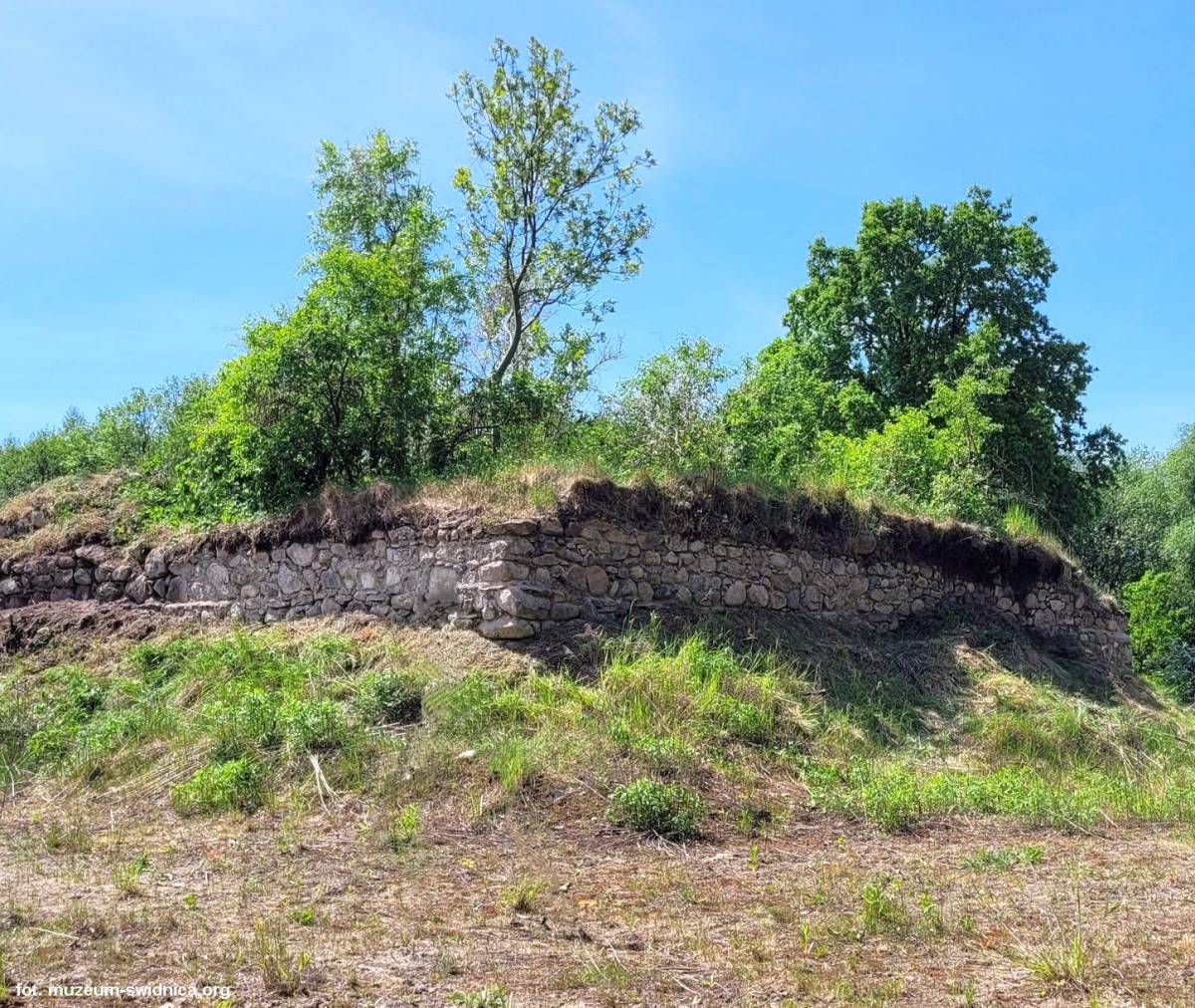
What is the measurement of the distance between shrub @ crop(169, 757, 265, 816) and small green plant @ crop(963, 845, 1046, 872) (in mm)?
4717

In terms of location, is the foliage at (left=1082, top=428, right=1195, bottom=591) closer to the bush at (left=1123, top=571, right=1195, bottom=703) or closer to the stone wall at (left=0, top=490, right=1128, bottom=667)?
the bush at (left=1123, top=571, right=1195, bottom=703)

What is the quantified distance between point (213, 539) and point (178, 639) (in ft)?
4.59

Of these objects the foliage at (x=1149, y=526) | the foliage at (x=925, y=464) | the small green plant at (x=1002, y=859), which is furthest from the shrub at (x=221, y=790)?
the foliage at (x=1149, y=526)

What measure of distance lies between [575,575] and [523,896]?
5.32 meters

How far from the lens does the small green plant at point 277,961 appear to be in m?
4.01

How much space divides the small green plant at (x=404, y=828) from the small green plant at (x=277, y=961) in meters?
1.79

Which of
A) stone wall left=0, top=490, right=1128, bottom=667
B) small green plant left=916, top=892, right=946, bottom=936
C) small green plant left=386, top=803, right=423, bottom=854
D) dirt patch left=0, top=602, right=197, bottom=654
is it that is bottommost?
small green plant left=916, top=892, right=946, bottom=936

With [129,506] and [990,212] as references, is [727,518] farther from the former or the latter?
[990,212]

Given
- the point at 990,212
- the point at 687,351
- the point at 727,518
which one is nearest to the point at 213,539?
the point at 727,518

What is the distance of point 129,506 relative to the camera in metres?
14.0

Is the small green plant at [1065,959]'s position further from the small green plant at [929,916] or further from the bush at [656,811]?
the bush at [656,811]

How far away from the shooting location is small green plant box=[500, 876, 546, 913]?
17.0 feet

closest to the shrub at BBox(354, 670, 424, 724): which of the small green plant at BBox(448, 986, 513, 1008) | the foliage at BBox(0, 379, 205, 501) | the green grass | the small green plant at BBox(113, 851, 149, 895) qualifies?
the green grass

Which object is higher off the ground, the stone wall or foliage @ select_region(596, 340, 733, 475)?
foliage @ select_region(596, 340, 733, 475)
